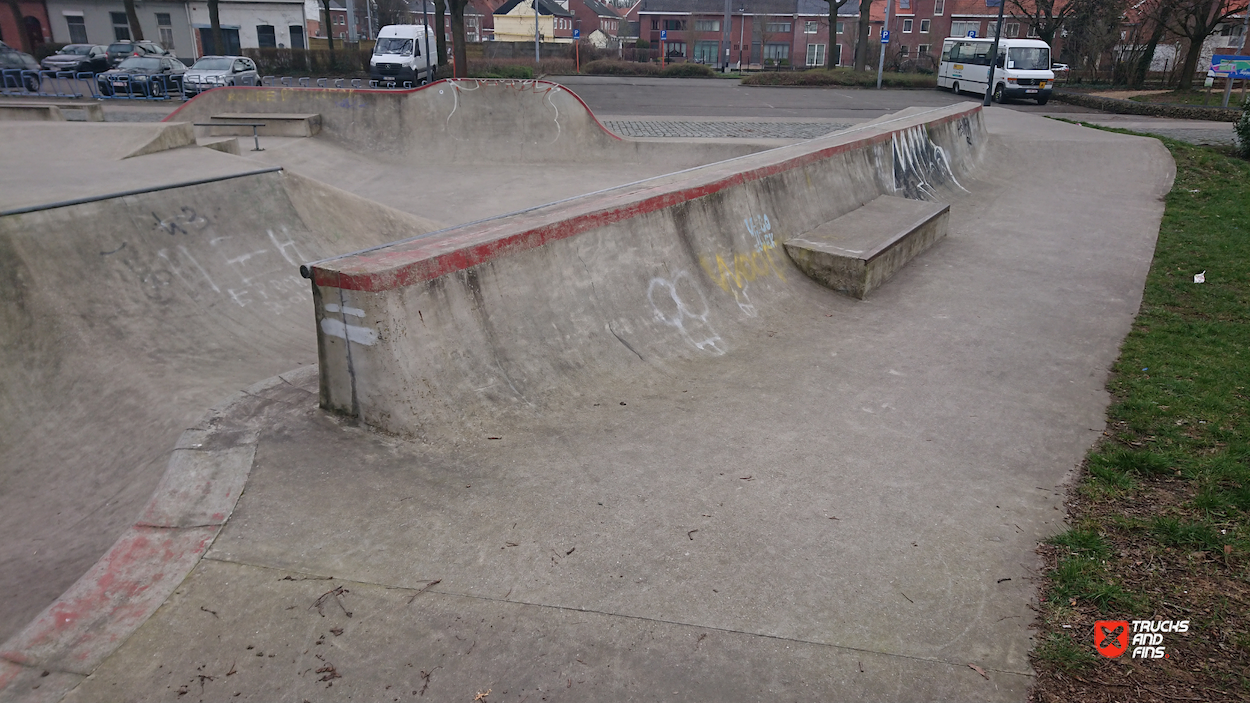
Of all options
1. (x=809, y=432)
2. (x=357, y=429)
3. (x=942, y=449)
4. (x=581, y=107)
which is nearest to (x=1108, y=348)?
(x=942, y=449)

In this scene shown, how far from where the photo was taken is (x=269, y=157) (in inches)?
558

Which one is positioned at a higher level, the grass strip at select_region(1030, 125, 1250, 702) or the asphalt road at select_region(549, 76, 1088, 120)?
the asphalt road at select_region(549, 76, 1088, 120)

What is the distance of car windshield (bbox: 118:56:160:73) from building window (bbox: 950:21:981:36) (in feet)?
216

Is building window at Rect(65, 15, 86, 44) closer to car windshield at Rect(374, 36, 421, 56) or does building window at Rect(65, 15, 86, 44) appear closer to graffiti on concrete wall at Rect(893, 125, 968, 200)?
car windshield at Rect(374, 36, 421, 56)

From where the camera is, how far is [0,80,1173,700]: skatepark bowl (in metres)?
3.04

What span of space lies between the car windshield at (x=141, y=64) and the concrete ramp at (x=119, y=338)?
71.3ft

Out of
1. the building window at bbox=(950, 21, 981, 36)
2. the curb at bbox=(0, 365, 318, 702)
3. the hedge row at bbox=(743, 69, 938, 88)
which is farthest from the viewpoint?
the building window at bbox=(950, 21, 981, 36)

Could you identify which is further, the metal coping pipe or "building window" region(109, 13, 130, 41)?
"building window" region(109, 13, 130, 41)

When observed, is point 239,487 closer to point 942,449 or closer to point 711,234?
point 942,449

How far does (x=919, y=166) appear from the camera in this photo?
12.6 meters

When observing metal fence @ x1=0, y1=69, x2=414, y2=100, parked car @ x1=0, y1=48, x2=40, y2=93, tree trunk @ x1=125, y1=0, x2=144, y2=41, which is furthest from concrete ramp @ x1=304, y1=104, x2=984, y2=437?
tree trunk @ x1=125, y1=0, x2=144, y2=41

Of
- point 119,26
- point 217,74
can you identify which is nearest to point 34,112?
point 217,74

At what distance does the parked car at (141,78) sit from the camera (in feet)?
81.1

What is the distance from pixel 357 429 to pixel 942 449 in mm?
3635
